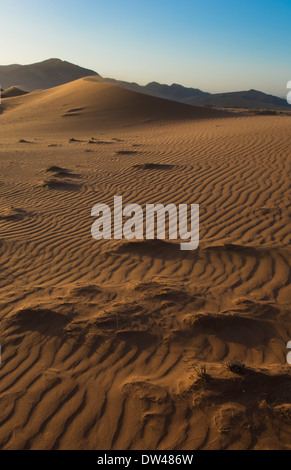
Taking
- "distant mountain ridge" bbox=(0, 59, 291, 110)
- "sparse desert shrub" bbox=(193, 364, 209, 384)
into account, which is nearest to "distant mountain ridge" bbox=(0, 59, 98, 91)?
"distant mountain ridge" bbox=(0, 59, 291, 110)

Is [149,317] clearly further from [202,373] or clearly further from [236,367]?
[236,367]

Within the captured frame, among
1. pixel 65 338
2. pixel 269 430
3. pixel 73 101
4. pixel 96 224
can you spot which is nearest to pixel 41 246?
pixel 96 224

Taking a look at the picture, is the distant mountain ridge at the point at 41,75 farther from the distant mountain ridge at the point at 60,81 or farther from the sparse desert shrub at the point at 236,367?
the sparse desert shrub at the point at 236,367

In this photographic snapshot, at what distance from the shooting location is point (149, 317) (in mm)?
3986

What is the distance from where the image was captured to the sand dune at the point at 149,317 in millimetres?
2744

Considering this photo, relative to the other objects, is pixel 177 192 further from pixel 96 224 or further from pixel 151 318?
pixel 151 318

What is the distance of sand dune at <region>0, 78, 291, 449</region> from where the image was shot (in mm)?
2744

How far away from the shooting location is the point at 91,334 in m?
3.73

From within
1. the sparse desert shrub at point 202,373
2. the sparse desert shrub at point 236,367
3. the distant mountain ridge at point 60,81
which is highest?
the distant mountain ridge at point 60,81

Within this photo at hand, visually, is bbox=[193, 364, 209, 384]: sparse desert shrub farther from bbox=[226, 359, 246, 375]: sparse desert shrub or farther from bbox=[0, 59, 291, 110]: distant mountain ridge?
bbox=[0, 59, 291, 110]: distant mountain ridge

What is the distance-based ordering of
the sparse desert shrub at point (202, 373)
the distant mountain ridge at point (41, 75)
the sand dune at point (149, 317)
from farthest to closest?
the distant mountain ridge at point (41, 75), the sparse desert shrub at point (202, 373), the sand dune at point (149, 317)

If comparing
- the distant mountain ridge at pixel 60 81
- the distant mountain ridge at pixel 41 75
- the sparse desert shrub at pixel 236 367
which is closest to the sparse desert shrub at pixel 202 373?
the sparse desert shrub at pixel 236 367

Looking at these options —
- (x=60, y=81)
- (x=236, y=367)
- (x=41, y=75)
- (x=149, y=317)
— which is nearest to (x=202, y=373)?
(x=236, y=367)
